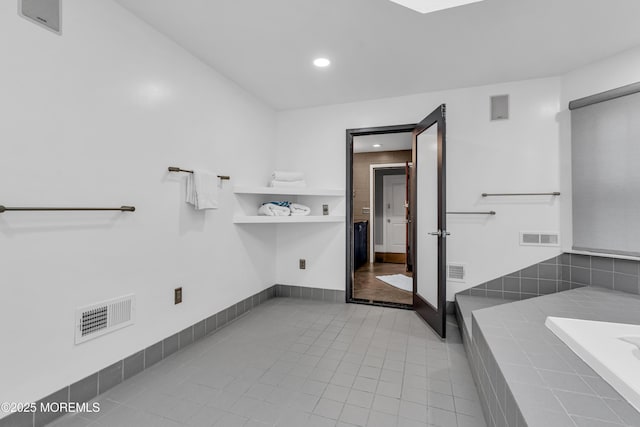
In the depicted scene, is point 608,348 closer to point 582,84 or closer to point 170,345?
point 582,84

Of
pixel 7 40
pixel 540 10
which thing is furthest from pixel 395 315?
pixel 7 40

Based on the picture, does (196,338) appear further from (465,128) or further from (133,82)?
(465,128)

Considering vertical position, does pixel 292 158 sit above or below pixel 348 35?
below

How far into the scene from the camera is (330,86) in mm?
2914

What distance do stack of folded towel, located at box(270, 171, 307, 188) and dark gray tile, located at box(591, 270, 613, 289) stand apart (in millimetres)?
2745

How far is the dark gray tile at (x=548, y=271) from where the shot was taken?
271cm

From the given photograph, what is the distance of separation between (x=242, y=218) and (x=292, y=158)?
1.07m

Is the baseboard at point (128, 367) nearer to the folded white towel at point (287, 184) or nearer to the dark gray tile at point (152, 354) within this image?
the dark gray tile at point (152, 354)

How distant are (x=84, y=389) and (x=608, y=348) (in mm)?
2585

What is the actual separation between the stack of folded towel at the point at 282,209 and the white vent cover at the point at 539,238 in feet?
6.89

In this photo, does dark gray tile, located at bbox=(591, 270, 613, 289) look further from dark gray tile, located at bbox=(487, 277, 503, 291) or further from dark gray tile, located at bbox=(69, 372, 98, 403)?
dark gray tile, located at bbox=(69, 372, 98, 403)

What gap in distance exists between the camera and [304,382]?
5.90ft

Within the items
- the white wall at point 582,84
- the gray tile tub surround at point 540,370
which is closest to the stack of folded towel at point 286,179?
the gray tile tub surround at point 540,370

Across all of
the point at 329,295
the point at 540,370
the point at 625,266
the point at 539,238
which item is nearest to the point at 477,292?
the point at 539,238
